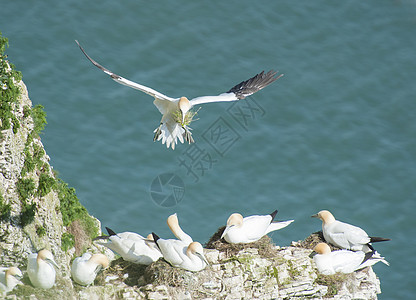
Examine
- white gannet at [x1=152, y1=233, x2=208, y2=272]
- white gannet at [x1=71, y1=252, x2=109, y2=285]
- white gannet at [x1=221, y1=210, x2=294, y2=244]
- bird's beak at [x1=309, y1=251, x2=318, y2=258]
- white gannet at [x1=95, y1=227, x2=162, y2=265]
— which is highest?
white gannet at [x1=221, y1=210, x2=294, y2=244]

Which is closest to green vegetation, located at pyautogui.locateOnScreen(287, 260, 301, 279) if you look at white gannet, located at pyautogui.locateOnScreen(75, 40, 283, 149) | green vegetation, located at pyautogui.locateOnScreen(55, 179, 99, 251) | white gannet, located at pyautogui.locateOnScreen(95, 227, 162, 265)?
white gannet, located at pyautogui.locateOnScreen(95, 227, 162, 265)

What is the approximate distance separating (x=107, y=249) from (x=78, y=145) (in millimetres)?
10008

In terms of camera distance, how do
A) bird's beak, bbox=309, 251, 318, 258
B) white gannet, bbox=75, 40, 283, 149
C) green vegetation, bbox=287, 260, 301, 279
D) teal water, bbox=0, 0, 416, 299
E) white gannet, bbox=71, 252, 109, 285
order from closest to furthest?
white gannet, bbox=71, 252, 109, 285 → green vegetation, bbox=287, 260, 301, 279 → bird's beak, bbox=309, 251, 318, 258 → white gannet, bbox=75, 40, 283, 149 → teal water, bbox=0, 0, 416, 299

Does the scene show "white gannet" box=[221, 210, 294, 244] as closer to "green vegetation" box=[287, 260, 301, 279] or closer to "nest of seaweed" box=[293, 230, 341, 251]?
"green vegetation" box=[287, 260, 301, 279]

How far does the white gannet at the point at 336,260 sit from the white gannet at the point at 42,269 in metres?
4.59

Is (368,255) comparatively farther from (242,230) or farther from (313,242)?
(242,230)

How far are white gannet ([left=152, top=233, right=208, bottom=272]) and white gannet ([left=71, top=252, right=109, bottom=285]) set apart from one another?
0.98 m

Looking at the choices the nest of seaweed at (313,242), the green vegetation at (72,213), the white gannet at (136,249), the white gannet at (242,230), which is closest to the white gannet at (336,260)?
the nest of seaweed at (313,242)

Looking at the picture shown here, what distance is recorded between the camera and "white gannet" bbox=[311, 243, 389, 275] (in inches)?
540

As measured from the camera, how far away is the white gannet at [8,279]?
1135cm

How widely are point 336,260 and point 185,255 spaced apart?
9.34 feet

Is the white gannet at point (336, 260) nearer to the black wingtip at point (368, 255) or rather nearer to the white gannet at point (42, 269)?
the black wingtip at point (368, 255)

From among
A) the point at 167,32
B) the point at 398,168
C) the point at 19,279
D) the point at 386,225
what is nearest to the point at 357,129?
the point at 398,168

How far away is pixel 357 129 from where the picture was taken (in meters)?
26.5
